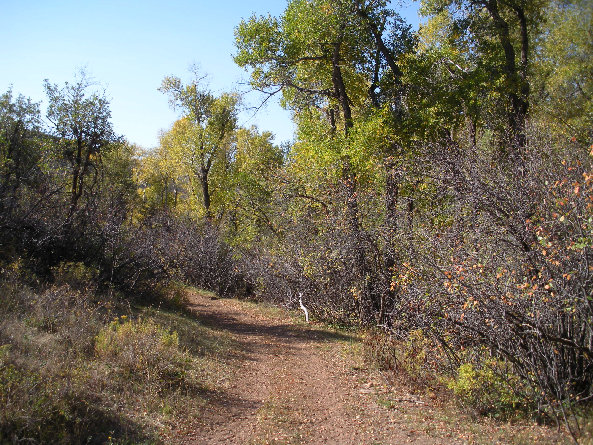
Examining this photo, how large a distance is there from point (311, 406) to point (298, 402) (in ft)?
0.81

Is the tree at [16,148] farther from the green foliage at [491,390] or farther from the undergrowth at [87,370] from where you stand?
the green foliage at [491,390]

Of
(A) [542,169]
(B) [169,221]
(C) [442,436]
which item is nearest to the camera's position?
(C) [442,436]

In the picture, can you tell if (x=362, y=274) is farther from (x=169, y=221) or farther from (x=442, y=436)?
(x=169, y=221)

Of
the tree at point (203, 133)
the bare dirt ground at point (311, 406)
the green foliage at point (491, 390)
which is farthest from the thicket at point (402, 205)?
the tree at point (203, 133)

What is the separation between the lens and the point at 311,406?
24.2ft

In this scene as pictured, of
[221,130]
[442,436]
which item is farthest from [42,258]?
[221,130]

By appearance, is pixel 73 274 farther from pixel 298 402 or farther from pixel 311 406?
pixel 311 406

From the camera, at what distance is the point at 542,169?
7.20m

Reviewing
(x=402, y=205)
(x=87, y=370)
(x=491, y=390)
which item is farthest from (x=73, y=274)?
(x=491, y=390)

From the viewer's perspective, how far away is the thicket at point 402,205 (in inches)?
232

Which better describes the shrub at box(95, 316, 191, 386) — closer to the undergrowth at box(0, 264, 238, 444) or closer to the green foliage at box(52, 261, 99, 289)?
the undergrowth at box(0, 264, 238, 444)

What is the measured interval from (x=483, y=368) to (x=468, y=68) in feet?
41.5

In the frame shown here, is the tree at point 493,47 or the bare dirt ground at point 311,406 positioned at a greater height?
the tree at point 493,47

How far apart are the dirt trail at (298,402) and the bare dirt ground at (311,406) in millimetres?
12
